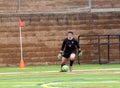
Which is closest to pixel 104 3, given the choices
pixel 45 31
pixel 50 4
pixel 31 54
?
pixel 50 4

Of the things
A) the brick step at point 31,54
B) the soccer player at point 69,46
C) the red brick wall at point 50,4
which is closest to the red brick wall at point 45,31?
the brick step at point 31,54

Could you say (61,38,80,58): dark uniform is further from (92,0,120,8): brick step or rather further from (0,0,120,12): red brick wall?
(92,0,120,8): brick step

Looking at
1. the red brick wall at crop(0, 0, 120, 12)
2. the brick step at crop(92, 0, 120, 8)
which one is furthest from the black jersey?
the brick step at crop(92, 0, 120, 8)

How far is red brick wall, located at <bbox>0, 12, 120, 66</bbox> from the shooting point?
89.1 feet

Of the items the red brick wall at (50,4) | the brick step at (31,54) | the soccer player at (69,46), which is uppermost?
the red brick wall at (50,4)

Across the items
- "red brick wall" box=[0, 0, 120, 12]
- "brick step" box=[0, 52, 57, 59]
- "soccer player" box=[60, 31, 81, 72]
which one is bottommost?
"brick step" box=[0, 52, 57, 59]

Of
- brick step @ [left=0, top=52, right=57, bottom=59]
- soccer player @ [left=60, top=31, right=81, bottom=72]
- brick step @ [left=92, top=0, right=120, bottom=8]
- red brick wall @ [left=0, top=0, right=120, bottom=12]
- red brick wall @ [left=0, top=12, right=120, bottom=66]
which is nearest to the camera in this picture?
soccer player @ [left=60, top=31, right=81, bottom=72]

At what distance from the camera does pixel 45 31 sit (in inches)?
1084

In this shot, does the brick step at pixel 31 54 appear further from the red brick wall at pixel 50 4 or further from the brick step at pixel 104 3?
the brick step at pixel 104 3

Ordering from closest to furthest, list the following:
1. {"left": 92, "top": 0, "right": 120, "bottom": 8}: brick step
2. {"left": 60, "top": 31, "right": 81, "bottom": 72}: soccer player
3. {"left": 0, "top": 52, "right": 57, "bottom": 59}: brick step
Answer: {"left": 60, "top": 31, "right": 81, "bottom": 72}: soccer player
{"left": 0, "top": 52, "right": 57, "bottom": 59}: brick step
{"left": 92, "top": 0, "right": 120, "bottom": 8}: brick step

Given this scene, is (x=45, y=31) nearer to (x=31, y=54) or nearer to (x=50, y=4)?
(x=31, y=54)

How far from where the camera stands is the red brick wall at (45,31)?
27172 mm

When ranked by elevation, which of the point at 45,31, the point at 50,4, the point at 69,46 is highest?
the point at 50,4

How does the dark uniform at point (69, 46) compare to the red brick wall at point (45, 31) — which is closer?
the dark uniform at point (69, 46)
